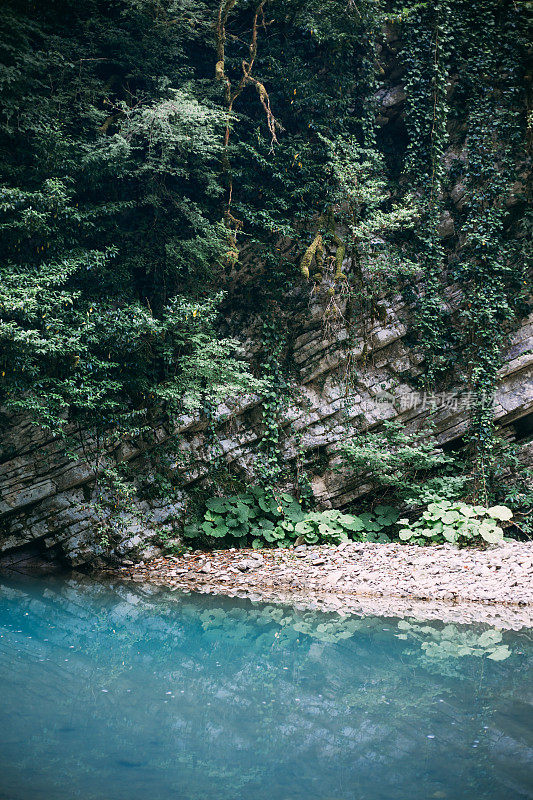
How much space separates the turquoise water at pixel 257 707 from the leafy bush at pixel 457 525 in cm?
292

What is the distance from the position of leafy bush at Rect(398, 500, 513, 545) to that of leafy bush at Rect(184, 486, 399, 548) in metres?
0.90

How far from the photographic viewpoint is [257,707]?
13.4 feet

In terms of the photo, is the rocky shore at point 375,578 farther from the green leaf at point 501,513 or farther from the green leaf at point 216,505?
the green leaf at point 216,505

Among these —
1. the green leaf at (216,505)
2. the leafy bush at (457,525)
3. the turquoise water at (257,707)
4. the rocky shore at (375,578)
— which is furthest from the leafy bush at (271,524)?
the turquoise water at (257,707)

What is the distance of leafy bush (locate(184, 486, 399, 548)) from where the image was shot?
9.52m

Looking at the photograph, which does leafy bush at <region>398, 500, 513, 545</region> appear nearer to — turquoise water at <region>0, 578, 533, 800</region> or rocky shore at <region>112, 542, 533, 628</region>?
rocky shore at <region>112, 542, 533, 628</region>

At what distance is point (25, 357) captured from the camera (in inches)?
316

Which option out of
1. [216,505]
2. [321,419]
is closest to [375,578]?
[216,505]

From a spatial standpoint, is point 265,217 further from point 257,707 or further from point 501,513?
point 257,707

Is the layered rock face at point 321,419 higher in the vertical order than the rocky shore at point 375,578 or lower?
higher

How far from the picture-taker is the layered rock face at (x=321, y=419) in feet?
30.3

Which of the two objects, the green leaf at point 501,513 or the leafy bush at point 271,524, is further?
the leafy bush at point 271,524

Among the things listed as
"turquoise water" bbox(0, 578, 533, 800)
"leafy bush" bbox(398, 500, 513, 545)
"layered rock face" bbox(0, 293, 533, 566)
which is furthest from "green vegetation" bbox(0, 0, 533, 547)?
"turquoise water" bbox(0, 578, 533, 800)

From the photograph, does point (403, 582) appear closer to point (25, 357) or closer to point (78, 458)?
point (78, 458)
